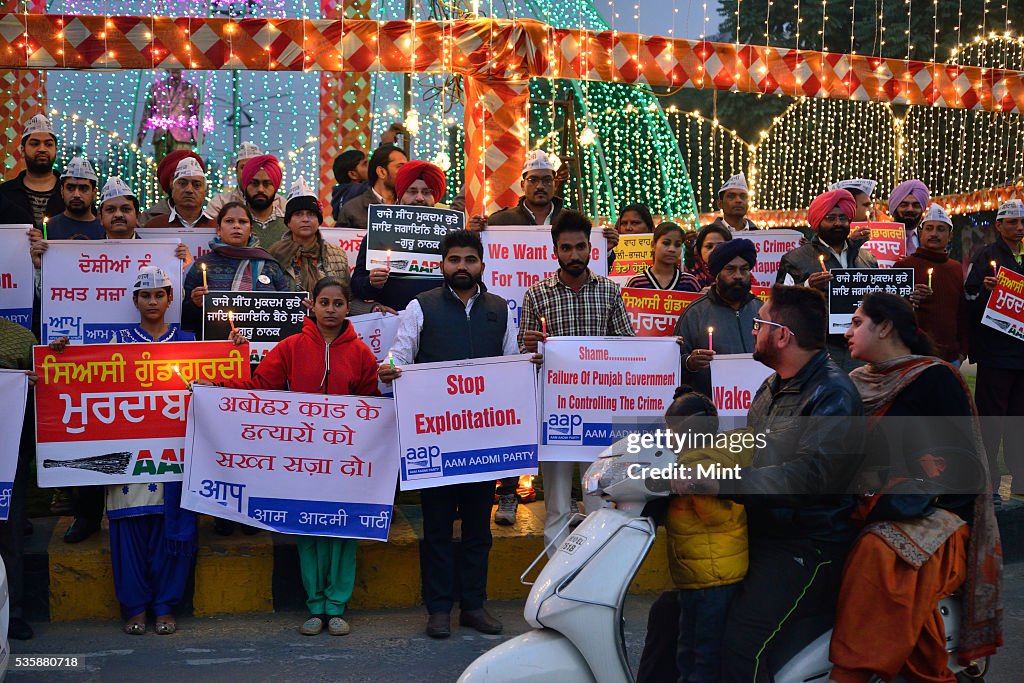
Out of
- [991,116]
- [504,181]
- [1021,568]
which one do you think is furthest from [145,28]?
[991,116]

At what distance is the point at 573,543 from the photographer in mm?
3883

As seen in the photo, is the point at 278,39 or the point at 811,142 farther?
the point at 811,142

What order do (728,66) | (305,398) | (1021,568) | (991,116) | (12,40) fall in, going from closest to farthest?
(305,398)
(1021,568)
(12,40)
(728,66)
(991,116)

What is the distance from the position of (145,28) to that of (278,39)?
1.25 m

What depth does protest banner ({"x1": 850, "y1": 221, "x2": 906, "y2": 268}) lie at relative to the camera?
385 inches

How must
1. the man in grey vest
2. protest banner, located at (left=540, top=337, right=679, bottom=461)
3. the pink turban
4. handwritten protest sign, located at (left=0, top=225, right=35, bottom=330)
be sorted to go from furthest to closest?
the pink turban < handwritten protest sign, located at (left=0, top=225, right=35, bottom=330) < protest banner, located at (left=540, top=337, right=679, bottom=461) < the man in grey vest

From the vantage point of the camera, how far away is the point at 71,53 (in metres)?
10.9

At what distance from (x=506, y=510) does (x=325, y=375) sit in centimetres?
168

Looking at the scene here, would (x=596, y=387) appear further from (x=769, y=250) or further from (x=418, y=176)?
(x=769, y=250)

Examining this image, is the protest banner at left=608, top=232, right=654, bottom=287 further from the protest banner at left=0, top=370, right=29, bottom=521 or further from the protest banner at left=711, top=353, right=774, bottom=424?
the protest banner at left=0, top=370, right=29, bottom=521

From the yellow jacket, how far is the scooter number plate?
0.30 meters

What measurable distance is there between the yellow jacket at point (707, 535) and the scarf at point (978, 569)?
681 millimetres

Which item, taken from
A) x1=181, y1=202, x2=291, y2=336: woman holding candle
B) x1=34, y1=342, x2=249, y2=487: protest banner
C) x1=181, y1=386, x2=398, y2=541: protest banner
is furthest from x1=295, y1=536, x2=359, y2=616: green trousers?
x1=181, y1=202, x2=291, y2=336: woman holding candle

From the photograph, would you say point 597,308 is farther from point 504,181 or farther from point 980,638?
point 504,181
